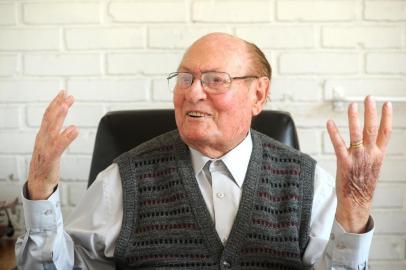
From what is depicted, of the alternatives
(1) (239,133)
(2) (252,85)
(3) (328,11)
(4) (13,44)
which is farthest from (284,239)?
(4) (13,44)

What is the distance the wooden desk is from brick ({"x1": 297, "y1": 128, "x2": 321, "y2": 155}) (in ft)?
3.13

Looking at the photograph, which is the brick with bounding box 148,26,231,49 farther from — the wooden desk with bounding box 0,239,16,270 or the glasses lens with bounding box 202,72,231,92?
the wooden desk with bounding box 0,239,16,270

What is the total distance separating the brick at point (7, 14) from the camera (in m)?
1.54

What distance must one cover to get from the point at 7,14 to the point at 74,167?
55cm

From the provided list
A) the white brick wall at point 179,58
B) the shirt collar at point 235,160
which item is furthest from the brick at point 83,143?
the shirt collar at point 235,160

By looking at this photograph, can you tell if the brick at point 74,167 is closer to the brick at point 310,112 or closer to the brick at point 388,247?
the brick at point 310,112

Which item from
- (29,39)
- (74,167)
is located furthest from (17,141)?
(29,39)

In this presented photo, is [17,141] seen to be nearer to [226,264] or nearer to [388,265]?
[226,264]

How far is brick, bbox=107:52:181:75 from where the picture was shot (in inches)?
60.1

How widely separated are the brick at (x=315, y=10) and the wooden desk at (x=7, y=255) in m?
1.09

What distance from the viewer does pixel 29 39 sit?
154cm

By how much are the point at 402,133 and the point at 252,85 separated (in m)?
0.66

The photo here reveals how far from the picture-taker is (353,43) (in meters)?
1.50

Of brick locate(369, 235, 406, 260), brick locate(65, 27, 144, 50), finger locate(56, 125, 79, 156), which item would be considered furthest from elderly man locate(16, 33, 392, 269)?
brick locate(369, 235, 406, 260)
